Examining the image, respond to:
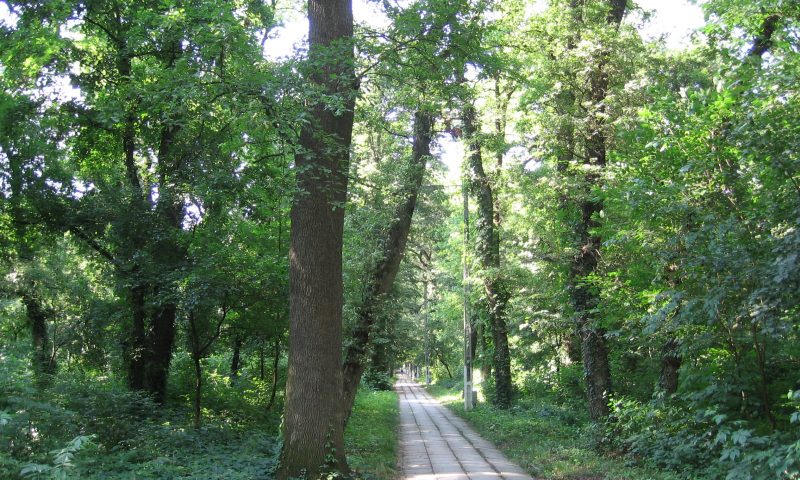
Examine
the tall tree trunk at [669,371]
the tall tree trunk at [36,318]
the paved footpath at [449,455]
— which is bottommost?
the paved footpath at [449,455]

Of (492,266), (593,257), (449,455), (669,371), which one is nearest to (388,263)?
(449,455)

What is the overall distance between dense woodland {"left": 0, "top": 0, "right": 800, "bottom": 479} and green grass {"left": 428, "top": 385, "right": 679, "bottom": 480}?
0.28m

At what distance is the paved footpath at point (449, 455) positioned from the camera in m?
9.24

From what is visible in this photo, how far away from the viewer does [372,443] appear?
11.7 m

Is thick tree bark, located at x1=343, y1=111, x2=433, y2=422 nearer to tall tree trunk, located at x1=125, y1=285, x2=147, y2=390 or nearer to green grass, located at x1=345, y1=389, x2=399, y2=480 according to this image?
green grass, located at x1=345, y1=389, x2=399, y2=480

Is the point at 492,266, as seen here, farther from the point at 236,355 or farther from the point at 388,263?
the point at 236,355

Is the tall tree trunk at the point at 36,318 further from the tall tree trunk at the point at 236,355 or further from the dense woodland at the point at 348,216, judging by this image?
the tall tree trunk at the point at 236,355

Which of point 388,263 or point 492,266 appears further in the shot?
point 492,266

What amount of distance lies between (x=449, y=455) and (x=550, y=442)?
210 centimetres

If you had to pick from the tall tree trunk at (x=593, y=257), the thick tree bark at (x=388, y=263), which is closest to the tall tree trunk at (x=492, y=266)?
the thick tree bark at (x=388, y=263)

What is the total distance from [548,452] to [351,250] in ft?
20.5

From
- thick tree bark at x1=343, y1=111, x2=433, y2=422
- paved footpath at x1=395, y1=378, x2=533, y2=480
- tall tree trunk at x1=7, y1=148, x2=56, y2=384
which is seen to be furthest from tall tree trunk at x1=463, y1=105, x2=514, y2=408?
tall tree trunk at x1=7, y1=148, x2=56, y2=384

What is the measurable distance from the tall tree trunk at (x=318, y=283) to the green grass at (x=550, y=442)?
388cm

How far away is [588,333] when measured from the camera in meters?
11.2
